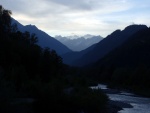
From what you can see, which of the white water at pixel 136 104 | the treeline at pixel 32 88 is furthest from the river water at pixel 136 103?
the treeline at pixel 32 88

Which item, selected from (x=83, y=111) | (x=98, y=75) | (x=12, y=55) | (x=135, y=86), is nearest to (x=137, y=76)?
(x=135, y=86)

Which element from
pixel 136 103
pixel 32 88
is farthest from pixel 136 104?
pixel 32 88

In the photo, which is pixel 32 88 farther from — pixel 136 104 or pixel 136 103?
pixel 136 103

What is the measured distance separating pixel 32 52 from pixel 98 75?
116530 millimetres

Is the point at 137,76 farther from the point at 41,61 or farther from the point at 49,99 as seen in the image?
the point at 49,99

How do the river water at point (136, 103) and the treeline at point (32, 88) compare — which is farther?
the river water at point (136, 103)

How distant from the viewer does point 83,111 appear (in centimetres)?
4869

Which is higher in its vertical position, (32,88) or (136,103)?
(32,88)

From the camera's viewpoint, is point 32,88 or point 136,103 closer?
point 32,88

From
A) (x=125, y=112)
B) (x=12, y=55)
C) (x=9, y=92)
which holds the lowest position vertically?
(x=125, y=112)

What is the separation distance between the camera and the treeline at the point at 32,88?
36266mm

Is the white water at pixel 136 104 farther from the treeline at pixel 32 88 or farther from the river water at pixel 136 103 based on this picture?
the treeline at pixel 32 88

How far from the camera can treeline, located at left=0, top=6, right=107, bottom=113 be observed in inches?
1428

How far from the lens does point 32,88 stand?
48.2 meters
